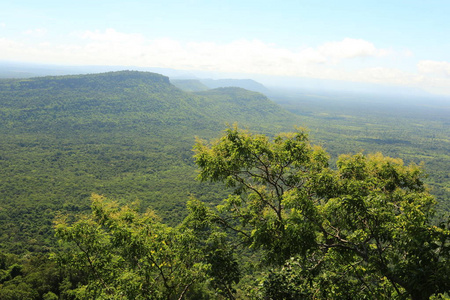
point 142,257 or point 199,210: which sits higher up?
point 199,210

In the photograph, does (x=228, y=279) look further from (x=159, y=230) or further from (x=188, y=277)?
(x=159, y=230)

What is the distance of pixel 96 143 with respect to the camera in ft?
364

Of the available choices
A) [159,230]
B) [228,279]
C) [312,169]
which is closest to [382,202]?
[312,169]

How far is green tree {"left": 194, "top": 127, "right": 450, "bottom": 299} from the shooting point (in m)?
4.57

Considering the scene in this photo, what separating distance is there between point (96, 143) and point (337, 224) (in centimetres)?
12033

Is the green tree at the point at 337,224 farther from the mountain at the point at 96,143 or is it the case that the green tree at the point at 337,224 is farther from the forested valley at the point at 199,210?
the mountain at the point at 96,143

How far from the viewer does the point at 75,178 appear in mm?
77062

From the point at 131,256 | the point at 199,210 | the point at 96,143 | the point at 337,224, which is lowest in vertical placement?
the point at 96,143

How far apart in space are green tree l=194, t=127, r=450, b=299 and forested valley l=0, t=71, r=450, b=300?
44 millimetres

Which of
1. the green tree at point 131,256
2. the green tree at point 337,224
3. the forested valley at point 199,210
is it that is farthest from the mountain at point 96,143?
the green tree at point 337,224

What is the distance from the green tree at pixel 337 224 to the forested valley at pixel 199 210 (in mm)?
44

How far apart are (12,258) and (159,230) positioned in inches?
1351

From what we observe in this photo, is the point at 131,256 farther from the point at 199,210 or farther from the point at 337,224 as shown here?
the point at 337,224

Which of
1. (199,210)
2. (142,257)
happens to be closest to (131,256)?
(142,257)
